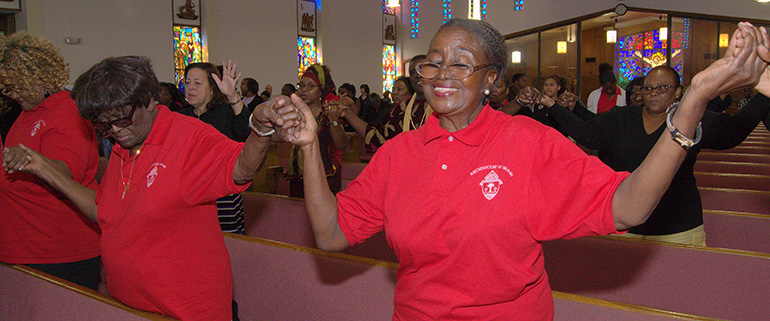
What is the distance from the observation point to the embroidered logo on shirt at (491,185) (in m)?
1.27

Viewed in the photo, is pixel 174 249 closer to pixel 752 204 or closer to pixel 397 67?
pixel 752 204

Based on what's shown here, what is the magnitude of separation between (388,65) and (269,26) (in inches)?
180

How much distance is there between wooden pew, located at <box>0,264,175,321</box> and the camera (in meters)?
1.79

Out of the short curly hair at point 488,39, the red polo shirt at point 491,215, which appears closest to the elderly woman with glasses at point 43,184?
the red polo shirt at point 491,215

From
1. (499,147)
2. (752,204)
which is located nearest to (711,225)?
(752,204)

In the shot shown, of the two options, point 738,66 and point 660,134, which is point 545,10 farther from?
point 738,66

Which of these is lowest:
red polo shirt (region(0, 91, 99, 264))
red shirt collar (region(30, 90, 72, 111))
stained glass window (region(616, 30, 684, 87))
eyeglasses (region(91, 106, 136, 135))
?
red polo shirt (region(0, 91, 99, 264))

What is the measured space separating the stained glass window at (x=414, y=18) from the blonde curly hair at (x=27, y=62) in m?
15.0

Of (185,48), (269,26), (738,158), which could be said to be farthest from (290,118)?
(269,26)

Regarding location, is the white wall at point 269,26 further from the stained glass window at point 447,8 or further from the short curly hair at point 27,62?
the short curly hair at point 27,62

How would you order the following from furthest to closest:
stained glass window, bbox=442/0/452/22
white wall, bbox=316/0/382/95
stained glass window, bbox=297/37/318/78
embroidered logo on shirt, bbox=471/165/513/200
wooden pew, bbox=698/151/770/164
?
1. stained glass window, bbox=442/0/452/22
2. white wall, bbox=316/0/382/95
3. stained glass window, bbox=297/37/318/78
4. wooden pew, bbox=698/151/770/164
5. embroidered logo on shirt, bbox=471/165/513/200

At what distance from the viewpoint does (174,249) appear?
1711mm

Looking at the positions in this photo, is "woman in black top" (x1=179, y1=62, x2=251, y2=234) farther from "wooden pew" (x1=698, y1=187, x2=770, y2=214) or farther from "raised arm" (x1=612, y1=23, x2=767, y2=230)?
"wooden pew" (x1=698, y1=187, x2=770, y2=214)

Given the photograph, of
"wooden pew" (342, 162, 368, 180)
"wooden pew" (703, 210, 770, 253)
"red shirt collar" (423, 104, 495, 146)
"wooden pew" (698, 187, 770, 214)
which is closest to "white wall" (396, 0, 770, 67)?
"wooden pew" (342, 162, 368, 180)
